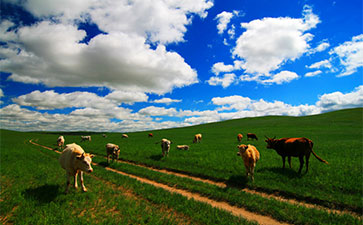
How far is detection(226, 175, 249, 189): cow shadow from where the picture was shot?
9.91 m

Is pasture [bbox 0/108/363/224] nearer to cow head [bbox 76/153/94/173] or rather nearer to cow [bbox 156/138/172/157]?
cow head [bbox 76/153/94/173]

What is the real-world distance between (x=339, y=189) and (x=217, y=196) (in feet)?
21.7

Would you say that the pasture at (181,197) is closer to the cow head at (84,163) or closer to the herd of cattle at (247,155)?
the herd of cattle at (247,155)

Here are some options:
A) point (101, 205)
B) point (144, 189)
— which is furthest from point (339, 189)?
point (101, 205)

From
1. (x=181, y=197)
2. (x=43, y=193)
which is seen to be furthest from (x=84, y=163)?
(x=181, y=197)

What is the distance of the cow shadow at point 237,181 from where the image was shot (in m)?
9.91

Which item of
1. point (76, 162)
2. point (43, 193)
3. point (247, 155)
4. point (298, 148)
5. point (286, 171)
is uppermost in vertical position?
point (76, 162)

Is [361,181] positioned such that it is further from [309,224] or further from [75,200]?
[75,200]

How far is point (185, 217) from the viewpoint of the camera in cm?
641

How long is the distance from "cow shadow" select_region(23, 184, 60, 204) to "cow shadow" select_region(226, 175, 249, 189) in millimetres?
9535

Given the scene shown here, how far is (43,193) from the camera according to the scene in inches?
320

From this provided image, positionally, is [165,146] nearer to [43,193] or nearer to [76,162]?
[76,162]

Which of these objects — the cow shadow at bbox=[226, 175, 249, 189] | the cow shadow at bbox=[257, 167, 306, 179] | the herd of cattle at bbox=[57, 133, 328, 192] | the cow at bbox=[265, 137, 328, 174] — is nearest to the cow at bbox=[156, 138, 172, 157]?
the herd of cattle at bbox=[57, 133, 328, 192]

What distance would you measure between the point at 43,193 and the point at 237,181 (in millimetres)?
10812
